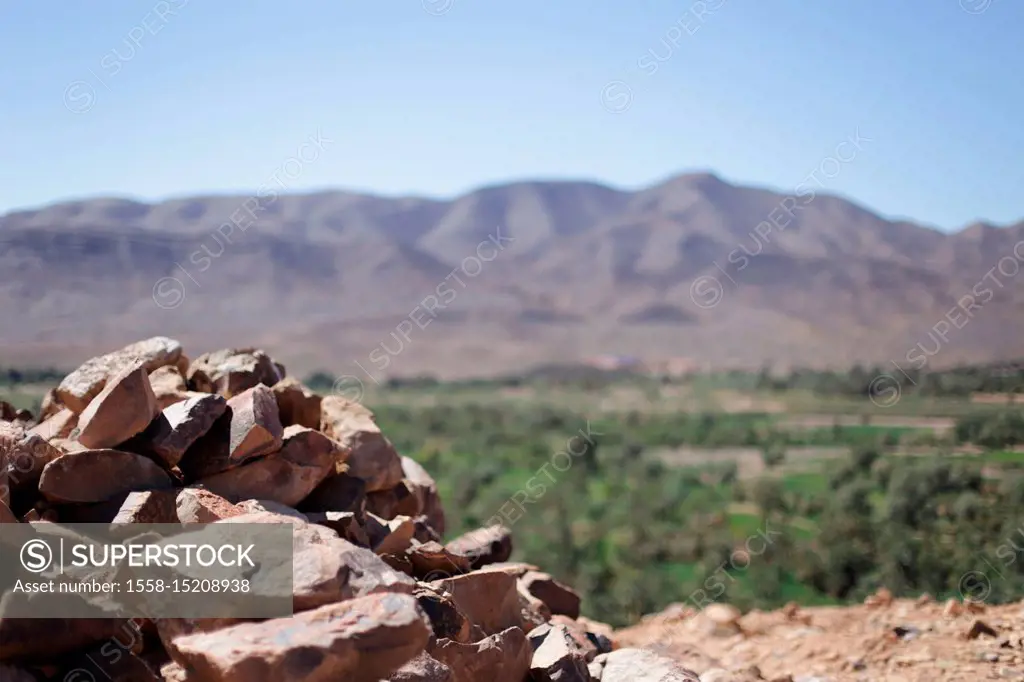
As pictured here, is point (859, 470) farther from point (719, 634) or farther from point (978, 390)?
point (719, 634)

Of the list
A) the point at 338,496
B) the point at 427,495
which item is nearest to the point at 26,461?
the point at 338,496

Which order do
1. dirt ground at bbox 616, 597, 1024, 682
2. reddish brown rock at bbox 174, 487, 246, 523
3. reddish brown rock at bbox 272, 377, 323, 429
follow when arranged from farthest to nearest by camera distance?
reddish brown rock at bbox 272, 377, 323, 429, dirt ground at bbox 616, 597, 1024, 682, reddish brown rock at bbox 174, 487, 246, 523

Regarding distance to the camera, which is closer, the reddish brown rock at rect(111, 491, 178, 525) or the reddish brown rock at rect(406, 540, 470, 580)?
the reddish brown rock at rect(111, 491, 178, 525)

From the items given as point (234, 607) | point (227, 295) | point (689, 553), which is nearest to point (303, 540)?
point (234, 607)

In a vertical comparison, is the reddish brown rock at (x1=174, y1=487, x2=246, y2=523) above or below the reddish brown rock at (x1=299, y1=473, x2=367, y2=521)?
above

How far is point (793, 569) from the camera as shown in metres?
19.4

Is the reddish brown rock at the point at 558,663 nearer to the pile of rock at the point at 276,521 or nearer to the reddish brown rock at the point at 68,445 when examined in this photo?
the pile of rock at the point at 276,521

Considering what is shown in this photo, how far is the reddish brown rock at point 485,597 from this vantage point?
6.36 metres

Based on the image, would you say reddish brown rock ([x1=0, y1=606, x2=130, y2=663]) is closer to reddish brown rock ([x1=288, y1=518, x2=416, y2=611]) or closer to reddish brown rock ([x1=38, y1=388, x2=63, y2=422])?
reddish brown rock ([x1=288, y1=518, x2=416, y2=611])

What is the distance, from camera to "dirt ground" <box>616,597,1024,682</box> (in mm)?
7465

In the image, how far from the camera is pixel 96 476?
5.84 metres

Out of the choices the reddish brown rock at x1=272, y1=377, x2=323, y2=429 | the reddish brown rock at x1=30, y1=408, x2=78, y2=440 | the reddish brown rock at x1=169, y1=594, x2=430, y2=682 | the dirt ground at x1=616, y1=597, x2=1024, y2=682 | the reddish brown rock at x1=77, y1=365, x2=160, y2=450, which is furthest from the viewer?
the reddish brown rock at x1=272, y1=377, x2=323, y2=429

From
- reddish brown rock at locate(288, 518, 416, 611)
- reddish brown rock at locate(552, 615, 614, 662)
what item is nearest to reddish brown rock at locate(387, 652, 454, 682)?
reddish brown rock at locate(288, 518, 416, 611)

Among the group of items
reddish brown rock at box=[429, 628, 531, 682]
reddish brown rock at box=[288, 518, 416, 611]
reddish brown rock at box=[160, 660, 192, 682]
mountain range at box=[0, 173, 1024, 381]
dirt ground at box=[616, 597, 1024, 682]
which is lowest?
dirt ground at box=[616, 597, 1024, 682]
